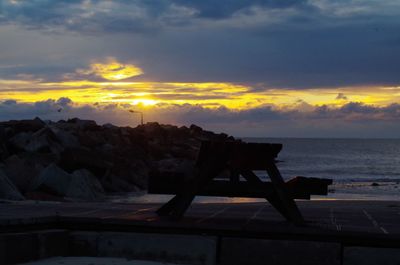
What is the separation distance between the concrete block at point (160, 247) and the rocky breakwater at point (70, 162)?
1981 millimetres

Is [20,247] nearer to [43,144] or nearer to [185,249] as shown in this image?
[185,249]

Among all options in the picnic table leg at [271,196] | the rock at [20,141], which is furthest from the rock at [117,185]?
the picnic table leg at [271,196]

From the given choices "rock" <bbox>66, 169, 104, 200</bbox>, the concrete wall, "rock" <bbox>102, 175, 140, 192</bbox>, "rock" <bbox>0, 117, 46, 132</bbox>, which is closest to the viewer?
the concrete wall

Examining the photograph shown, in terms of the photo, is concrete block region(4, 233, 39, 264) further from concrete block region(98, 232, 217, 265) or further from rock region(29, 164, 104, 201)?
rock region(29, 164, 104, 201)

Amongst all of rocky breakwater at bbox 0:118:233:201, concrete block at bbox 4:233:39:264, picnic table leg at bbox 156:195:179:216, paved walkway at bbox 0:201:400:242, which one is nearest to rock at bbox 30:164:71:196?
rocky breakwater at bbox 0:118:233:201

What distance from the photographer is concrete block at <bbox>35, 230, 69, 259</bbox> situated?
7.55m

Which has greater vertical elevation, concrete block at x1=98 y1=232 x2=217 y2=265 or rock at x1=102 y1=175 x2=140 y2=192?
concrete block at x1=98 y1=232 x2=217 y2=265

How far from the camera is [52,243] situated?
7.70 metres

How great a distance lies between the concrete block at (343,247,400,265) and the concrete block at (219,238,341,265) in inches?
4.7

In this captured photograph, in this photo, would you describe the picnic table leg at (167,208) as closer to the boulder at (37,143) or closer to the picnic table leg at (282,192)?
the picnic table leg at (282,192)

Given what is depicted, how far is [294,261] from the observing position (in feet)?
24.1

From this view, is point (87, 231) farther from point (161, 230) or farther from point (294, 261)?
point (294, 261)

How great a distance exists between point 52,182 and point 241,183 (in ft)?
38.0

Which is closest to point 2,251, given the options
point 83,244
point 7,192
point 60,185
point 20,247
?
point 20,247
